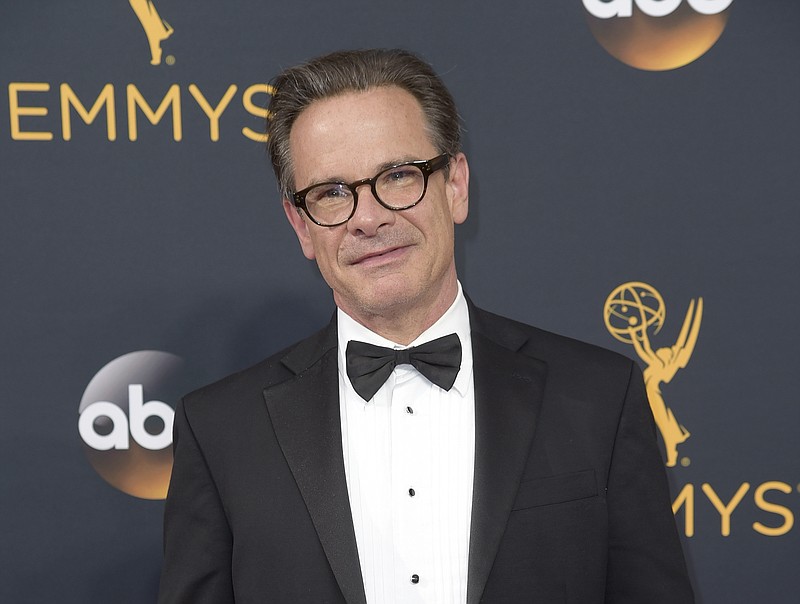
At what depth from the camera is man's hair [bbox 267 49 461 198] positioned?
1597 mm

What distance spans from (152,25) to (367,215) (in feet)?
3.10

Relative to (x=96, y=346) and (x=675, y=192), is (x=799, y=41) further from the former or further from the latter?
(x=96, y=346)

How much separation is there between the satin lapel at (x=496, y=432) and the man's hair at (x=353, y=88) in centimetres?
41

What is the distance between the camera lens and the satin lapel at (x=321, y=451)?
4.97ft

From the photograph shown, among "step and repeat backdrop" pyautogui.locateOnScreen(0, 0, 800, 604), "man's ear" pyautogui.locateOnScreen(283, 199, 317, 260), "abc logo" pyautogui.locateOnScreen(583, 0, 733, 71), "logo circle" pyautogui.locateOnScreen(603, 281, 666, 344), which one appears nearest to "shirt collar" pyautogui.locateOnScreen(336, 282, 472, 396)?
"man's ear" pyautogui.locateOnScreen(283, 199, 317, 260)

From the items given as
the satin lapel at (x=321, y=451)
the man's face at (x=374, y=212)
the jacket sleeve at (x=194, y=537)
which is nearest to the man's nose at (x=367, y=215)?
the man's face at (x=374, y=212)

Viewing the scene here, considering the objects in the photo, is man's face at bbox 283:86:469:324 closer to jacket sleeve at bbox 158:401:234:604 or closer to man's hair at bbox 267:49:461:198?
man's hair at bbox 267:49:461:198

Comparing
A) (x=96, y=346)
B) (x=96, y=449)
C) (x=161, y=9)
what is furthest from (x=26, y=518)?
(x=161, y=9)

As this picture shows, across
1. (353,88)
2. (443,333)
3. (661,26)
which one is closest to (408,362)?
(443,333)

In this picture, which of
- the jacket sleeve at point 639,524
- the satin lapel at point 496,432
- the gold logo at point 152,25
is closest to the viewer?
the satin lapel at point 496,432

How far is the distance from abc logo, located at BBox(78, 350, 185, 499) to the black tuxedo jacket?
0.48 metres

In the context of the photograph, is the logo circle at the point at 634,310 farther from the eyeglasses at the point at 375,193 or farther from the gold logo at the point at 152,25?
the gold logo at the point at 152,25

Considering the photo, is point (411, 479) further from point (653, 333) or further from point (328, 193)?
point (653, 333)

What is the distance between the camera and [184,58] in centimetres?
210
